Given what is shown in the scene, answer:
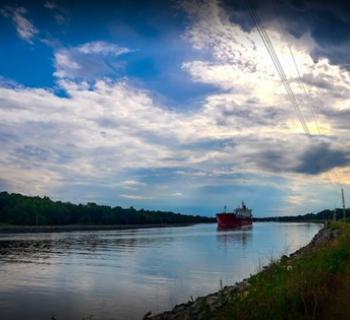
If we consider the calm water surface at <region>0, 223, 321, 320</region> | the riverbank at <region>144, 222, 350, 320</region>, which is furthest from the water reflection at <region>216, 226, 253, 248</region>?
the riverbank at <region>144, 222, 350, 320</region>

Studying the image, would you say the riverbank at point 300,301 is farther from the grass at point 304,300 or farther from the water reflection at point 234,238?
the water reflection at point 234,238

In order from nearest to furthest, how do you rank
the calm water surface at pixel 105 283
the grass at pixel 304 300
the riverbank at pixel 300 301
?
the grass at pixel 304 300 → the riverbank at pixel 300 301 → the calm water surface at pixel 105 283

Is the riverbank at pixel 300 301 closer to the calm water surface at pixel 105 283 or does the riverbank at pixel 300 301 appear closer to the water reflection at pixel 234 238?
the calm water surface at pixel 105 283

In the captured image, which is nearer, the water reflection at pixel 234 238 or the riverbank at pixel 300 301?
the riverbank at pixel 300 301

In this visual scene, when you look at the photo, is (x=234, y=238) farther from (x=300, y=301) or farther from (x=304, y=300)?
(x=304, y=300)

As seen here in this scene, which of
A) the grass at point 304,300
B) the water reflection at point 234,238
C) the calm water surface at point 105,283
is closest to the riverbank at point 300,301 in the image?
the grass at point 304,300

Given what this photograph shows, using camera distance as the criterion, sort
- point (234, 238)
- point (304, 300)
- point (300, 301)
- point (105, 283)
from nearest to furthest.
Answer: point (304, 300) < point (300, 301) < point (105, 283) < point (234, 238)

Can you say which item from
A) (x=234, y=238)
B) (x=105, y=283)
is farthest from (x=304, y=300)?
(x=234, y=238)

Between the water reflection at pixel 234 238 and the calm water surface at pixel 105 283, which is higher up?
the water reflection at pixel 234 238

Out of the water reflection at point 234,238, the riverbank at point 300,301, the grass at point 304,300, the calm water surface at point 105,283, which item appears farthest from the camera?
the water reflection at point 234,238

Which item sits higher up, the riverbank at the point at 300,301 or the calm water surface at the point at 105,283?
the riverbank at the point at 300,301

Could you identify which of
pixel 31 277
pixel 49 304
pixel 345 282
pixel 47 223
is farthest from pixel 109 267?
pixel 47 223

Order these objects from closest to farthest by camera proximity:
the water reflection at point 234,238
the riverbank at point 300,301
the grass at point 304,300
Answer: the grass at point 304,300, the riverbank at point 300,301, the water reflection at point 234,238

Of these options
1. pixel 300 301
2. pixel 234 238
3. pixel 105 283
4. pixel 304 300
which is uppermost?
pixel 234 238
